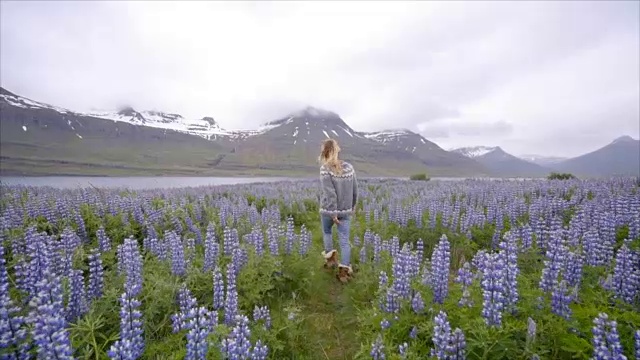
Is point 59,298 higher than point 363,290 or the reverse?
higher

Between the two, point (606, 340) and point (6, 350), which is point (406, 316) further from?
point (6, 350)

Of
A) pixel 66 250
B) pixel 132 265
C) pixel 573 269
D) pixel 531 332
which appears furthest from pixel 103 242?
pixel 573 269

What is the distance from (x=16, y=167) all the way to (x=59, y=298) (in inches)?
6659

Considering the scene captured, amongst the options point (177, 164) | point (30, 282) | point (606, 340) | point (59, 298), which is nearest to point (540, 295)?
point (606, 340)

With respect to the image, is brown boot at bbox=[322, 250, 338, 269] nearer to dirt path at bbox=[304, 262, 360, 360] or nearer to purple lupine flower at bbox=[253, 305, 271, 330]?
dirt path at bbox=[304, 262, 360, 360]

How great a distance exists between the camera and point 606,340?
10.0 ft

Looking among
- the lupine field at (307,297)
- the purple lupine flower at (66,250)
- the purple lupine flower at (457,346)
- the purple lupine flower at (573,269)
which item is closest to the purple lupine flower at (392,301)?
the lupine field at (307,297)

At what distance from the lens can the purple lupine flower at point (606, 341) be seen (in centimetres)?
279

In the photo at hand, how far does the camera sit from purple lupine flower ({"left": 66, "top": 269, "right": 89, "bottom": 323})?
404cm

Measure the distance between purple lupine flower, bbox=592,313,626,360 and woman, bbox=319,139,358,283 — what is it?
457 cm

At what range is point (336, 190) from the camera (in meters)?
7.06

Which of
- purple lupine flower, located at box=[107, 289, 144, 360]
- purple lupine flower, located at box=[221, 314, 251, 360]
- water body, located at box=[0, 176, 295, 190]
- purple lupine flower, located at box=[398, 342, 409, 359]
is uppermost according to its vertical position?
purple lupine flower, located at box=[107, 289, 144, 360]

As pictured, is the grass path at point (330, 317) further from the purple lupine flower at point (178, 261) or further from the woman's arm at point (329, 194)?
the purple lupine flower at point (178, 261)

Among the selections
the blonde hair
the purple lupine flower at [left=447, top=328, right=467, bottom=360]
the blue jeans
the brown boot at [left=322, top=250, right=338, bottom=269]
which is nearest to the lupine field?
the purple lupine flower at [left=447, top=328, right=467, bottom=360]
